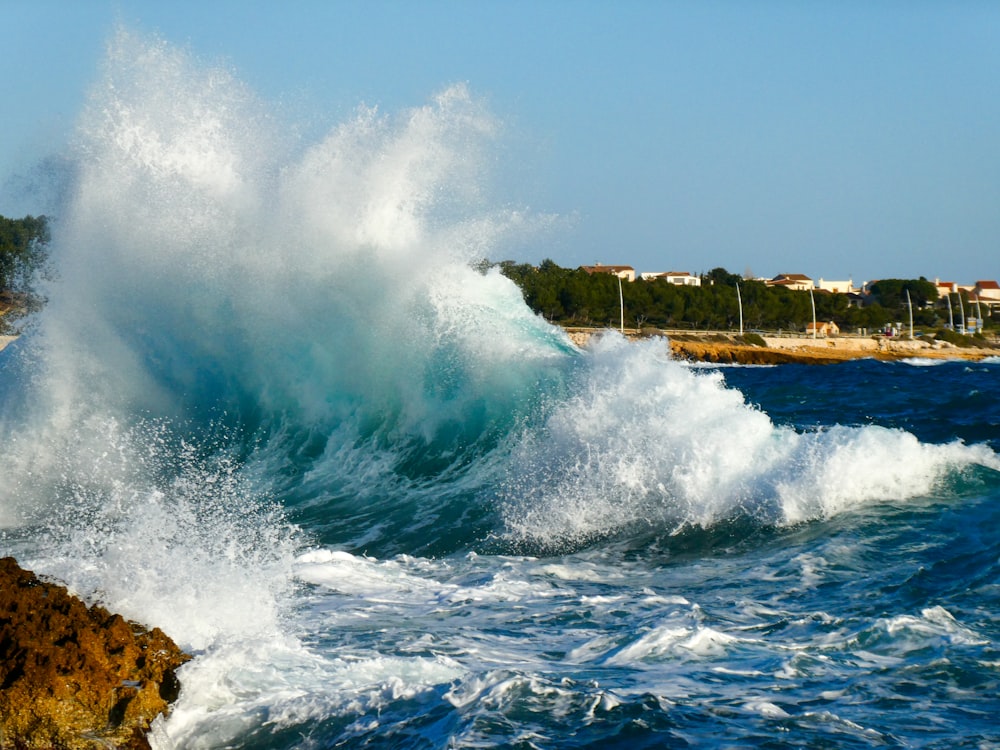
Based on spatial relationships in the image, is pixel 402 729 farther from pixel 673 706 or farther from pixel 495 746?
pixel 673 706

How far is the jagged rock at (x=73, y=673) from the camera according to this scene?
15.3ft

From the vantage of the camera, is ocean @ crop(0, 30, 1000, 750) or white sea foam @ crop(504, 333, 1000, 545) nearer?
ocean @ crop(0, 30, 1000, 750)

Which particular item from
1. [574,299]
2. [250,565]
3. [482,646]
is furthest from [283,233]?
[574,299]

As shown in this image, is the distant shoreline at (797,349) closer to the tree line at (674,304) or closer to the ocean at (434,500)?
the tree line at (674,304)

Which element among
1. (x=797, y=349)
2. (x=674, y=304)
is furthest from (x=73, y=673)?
(x=674, y=304)

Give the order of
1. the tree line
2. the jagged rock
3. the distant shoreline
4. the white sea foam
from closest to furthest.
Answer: the jagged rock < the white sea foam < the distant shoreline < the tree line

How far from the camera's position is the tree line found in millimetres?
85562

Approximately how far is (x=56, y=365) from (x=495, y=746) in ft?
42.1

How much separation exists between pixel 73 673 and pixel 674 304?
3502 inches

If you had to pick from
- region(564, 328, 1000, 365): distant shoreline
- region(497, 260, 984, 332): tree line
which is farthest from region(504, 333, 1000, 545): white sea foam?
region(497, 260, 984, 332): tree line

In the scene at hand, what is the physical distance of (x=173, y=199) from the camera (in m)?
16.4

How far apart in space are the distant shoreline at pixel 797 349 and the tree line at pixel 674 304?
702cm

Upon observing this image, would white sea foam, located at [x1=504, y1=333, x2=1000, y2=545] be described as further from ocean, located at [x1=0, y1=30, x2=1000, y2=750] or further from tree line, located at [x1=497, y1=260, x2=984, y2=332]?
tree line, located at [x1=497, y1=260, x2=984, y2=332]

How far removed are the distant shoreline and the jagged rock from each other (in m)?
57.2
